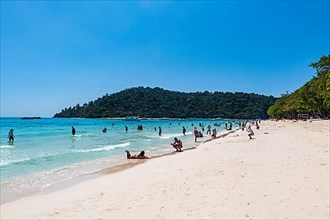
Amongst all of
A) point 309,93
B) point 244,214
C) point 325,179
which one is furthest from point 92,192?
point 309,93

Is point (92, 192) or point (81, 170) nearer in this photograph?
point (92, 192)

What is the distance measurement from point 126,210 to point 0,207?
421cm

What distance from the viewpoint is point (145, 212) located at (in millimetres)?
7664

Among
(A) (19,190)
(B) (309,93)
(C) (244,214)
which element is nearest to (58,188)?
(A) (19,190)

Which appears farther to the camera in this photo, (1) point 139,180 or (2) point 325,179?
(1) point 139,180

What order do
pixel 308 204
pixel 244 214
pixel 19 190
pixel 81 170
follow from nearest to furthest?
pixel 244 214 < pixel 308 204 < pixel 19 190 < pixel 81 170

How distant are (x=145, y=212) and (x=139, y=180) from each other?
455cm

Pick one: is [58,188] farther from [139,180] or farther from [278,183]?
[278,183]

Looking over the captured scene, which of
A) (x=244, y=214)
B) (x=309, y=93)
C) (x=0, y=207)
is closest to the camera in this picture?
(x=244, y=214)

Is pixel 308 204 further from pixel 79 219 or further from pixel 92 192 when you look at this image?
pixel 92 192

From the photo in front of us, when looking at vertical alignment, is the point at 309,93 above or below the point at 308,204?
above

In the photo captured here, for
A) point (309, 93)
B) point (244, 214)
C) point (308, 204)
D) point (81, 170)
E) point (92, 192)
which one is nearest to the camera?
point (244, 214)

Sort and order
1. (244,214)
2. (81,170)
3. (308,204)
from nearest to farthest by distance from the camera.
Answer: (244,214)
(308,204)
(81,170)

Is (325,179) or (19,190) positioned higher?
(325,179)
